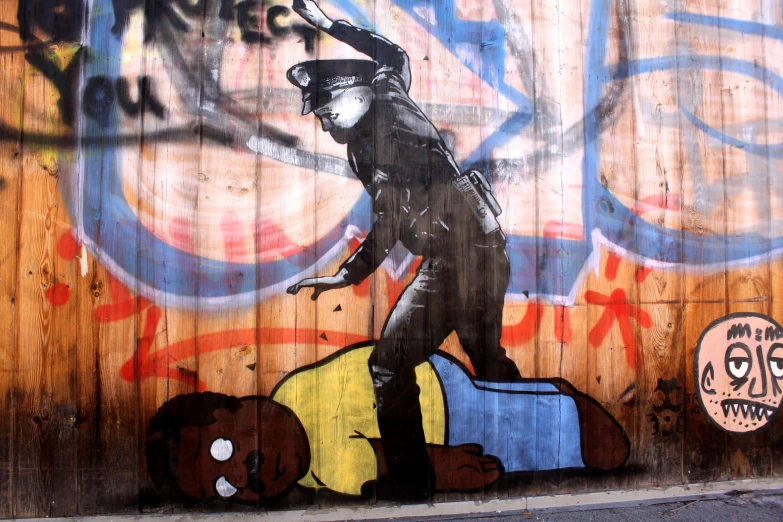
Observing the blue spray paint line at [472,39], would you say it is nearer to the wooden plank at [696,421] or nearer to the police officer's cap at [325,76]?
the police officer's cap at [325,76]

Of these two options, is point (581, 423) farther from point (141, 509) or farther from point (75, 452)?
point (75, 452)

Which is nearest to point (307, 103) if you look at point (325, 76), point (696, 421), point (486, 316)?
point (325, 76)

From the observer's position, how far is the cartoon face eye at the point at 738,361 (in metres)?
2.48

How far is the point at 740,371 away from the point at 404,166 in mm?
2111

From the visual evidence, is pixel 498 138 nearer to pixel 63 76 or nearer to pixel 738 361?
pixel 738 361

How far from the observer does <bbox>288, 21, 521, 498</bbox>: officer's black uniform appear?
2311 millimetres

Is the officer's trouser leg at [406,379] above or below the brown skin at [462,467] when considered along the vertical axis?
above

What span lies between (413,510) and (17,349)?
2.06 metres

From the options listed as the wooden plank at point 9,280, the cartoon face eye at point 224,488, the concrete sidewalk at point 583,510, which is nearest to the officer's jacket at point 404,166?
the concrete sidewalk at point 583,510

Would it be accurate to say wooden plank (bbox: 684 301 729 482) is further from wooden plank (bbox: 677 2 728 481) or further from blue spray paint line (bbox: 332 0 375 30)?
blue spray paint line (bbox: 332 0 375 30)

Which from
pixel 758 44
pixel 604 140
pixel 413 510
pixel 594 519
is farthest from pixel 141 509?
pixel 758 44

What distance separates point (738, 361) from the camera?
97.9 inches

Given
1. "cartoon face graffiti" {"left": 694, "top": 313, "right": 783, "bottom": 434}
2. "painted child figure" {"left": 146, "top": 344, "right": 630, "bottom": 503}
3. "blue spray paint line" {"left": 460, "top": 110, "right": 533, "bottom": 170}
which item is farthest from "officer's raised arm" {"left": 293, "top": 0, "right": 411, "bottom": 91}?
"cartoon face graffiti" {"left": 694, "top": 313, "right": 783, "bottom": 434}

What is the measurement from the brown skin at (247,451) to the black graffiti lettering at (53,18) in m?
1.99
